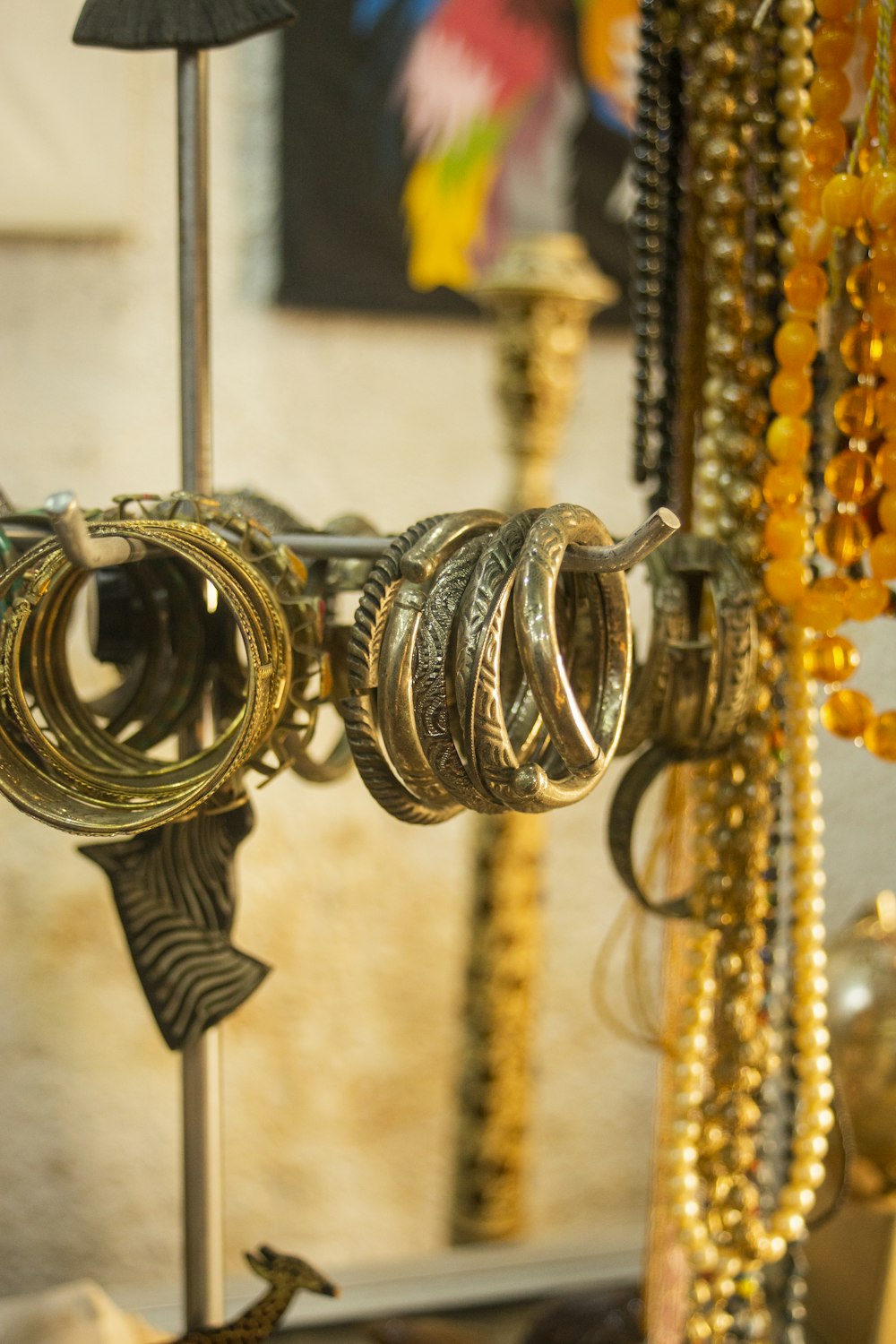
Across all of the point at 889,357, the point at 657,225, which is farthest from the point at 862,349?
the point at 657,225

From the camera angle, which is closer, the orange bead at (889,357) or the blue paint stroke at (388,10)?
the orange bead at (889,357)

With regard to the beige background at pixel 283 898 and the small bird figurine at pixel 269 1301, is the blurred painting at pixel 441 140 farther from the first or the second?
the small bird figurine at pixel 269 1301

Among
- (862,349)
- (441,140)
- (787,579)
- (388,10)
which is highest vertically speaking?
(388,10)

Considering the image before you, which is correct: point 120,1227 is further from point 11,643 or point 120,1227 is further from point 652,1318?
point 11,643

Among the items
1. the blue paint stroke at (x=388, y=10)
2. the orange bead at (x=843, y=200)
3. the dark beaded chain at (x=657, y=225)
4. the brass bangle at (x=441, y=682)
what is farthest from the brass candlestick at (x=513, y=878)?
the brass bangle at (x=441, y=682)

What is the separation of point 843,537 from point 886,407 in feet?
0.20

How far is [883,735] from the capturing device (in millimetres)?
567

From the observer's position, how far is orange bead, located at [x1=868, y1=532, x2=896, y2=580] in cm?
54

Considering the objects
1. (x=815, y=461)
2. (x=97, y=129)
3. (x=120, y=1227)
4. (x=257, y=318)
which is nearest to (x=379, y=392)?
(x=257, y=318)

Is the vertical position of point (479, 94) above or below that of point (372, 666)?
above

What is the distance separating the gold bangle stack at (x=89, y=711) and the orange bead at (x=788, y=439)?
9.1 inches

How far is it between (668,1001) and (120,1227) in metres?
0.77

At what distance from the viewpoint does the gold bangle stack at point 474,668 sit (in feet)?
1.32

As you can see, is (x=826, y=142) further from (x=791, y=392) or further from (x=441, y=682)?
(x=441, y=682)
